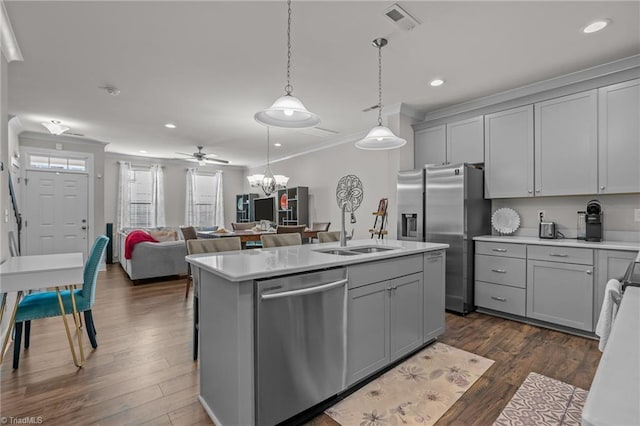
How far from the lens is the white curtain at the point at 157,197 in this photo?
8109 millimetres

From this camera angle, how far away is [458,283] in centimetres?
367

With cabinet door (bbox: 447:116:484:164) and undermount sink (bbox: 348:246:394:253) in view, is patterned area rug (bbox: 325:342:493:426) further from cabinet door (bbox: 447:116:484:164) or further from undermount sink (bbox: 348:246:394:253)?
cabinet door (bbox: 447:116:484:164)

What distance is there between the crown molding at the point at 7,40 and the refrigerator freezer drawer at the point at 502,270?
16.3ft

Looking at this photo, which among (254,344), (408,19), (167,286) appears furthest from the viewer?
(167,286)

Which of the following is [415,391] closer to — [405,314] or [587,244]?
[405,314]

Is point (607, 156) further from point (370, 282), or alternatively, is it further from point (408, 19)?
point (370, 282)

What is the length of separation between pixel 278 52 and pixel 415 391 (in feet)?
9.90

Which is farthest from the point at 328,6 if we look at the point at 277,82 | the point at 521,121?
the point at 521,121

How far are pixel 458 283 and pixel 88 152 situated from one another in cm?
736

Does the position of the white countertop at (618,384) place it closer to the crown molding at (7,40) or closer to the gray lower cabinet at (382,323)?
the gray lower cabinet at (382,323)

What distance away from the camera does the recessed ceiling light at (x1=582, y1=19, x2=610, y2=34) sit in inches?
93.1

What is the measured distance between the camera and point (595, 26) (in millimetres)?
2424

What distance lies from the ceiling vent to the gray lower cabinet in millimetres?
1997

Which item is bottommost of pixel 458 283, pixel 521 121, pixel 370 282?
pixel 458 283
